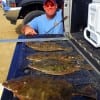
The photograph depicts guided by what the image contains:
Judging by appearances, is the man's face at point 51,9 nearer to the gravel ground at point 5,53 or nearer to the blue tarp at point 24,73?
the gravel ground at point 5,53

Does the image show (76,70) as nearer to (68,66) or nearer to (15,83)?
(68,66)

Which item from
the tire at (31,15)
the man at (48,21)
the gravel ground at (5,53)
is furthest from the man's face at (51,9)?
the tire at (31,15)

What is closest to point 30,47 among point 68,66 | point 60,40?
point 60,40

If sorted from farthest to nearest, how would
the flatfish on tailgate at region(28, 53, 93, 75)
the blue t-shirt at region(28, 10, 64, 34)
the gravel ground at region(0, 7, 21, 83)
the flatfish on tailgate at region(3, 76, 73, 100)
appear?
the gravel ground at region(0, 7, 21, 83) < the blue t-shirt at region(28, 10, 64, 34) < the flatfish on tailgate at region(28, 53, 93, 75) < the flatfish on tailgate at region(3, 76, 73, 100)

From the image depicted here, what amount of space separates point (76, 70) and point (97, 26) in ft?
2.17

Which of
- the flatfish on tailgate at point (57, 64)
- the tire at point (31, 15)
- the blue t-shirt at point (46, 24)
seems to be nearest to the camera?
the flatfish on tailgate at point (57, 64)

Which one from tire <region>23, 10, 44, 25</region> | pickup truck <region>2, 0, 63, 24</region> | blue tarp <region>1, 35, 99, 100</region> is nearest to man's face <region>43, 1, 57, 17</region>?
blue tarp <region>1, 35, 99, 100</region>

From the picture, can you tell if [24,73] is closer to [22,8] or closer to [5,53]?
[5,53]

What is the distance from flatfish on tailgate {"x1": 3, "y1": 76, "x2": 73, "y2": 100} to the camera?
81.1 inches

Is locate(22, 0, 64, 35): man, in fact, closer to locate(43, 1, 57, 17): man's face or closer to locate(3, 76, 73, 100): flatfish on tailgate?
locate(43, 1, 57, 17): man's face

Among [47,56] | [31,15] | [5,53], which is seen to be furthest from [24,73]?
[31,15]

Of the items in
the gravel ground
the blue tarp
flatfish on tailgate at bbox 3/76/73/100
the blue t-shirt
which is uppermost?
flatfish on tailgate at bbox 3/76/73/100

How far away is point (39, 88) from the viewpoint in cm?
215

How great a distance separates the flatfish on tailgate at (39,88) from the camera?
6.76ft
